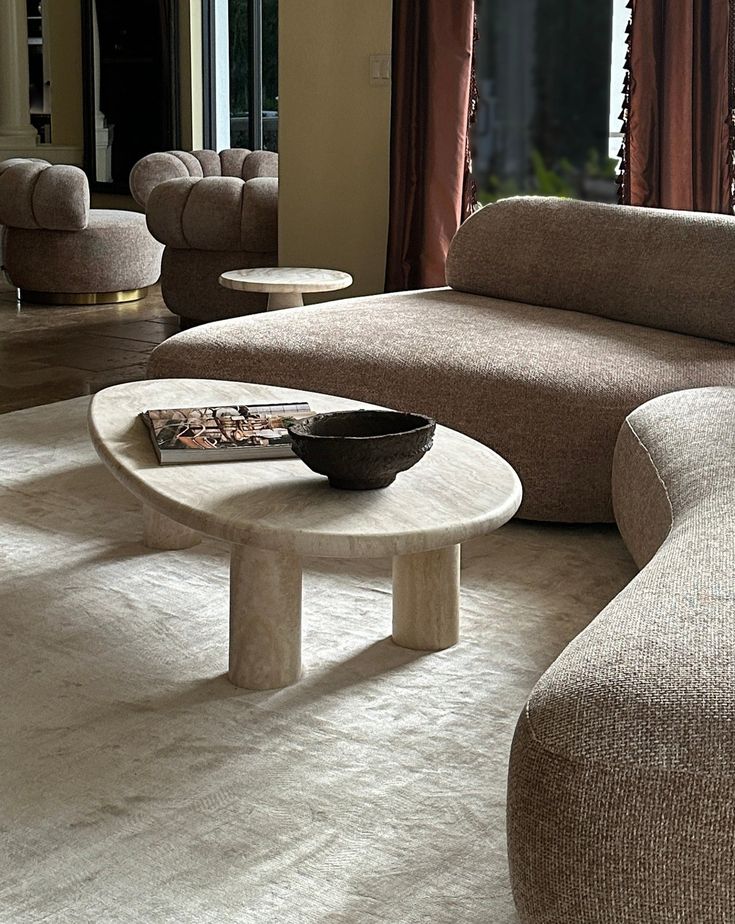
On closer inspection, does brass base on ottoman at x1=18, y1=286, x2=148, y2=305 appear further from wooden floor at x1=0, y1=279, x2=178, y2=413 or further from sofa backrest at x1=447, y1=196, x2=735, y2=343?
sofa backrest at x1=447, y1=196, x2=735, y2=343

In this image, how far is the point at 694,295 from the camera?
3.11m

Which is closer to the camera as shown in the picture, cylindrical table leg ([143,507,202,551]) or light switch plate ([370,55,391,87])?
cylindrical table leg ([143,507,202,551])

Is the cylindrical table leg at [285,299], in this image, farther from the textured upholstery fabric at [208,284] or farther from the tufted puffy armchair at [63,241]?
the tufted puffy armchair at [63,241]

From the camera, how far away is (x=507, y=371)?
2.79 m

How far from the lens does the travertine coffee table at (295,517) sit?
1686 millimetres

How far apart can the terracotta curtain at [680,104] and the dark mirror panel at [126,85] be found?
5.31 meters

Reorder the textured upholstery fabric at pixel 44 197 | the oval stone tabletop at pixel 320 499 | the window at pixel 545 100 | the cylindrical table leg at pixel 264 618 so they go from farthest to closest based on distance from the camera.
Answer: the textured upholstery fabric at pixel 44 197
the window at pixel 545 100
the cylindrical table leg at pixel 264 618
the oval stone tabletop at pixel 320 499

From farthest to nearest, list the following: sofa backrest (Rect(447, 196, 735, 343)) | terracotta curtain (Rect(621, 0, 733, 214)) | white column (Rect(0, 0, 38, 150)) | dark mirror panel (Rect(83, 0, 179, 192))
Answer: white column (Rect(0, 0, 38, 150)) < dark mirror panel (Rect(83, 0, 179, 192)) < terracotta curtain (Rect(621, 0, 733, 214)) < sofa backrest (Rect(447, 196, 735, 343))

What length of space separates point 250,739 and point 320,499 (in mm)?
377

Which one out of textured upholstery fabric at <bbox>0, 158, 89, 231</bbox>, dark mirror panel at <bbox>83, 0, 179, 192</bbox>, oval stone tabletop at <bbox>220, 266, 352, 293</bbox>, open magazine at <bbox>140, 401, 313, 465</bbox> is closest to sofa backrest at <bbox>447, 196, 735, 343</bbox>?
oval stone tabletop at <bbox>220, 266, 352, 293</bbox>

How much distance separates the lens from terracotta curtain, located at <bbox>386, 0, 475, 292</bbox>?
15.6ft

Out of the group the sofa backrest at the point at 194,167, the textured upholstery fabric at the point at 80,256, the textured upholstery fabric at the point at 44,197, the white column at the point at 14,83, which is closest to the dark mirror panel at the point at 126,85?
the white column at the point at 14,83

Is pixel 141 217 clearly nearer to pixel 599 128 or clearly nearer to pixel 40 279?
pixel 40 279

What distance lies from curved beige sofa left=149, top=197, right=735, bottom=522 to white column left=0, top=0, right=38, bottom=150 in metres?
6.92
